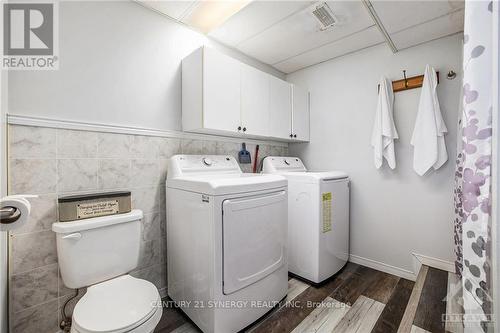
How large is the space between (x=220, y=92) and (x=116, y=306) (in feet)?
5.09

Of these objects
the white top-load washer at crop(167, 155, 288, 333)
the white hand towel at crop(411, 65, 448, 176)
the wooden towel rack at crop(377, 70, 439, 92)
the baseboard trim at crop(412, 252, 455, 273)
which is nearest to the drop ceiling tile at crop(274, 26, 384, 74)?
the wooden towel rack at crop(377, 70, 439, 92)

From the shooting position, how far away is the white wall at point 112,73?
51.0 inches

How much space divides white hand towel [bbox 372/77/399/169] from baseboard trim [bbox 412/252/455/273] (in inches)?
33.6

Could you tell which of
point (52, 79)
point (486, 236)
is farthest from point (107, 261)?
point (486, 236)

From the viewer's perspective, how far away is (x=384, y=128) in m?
2.04

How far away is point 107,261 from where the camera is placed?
1.26 metres

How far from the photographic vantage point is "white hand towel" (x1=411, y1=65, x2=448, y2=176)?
179 cm

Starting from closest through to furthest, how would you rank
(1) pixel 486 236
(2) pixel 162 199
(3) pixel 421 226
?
(1) pixel 486 236
(2) pixel 162 199
(3) pixel 421 226

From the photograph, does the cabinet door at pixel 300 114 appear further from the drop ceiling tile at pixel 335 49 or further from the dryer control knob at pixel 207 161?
the dryer control knob at pixel 207 161

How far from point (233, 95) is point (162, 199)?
42.6 inches

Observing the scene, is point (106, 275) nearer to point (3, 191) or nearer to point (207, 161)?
point (3, 191)

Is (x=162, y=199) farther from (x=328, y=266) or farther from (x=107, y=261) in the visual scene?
(x=328, y=266)

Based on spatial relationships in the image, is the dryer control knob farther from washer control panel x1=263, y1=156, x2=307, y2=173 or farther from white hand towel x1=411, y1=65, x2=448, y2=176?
white hand towel x1=411, y1=65, x2=448, y2=176

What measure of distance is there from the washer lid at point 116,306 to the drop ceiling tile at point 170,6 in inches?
78.2
